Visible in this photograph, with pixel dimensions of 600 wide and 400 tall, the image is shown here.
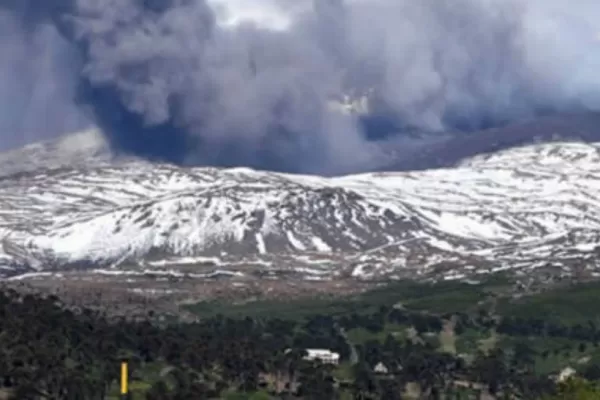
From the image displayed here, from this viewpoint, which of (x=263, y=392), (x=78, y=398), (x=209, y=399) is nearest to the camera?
(x=78, y=398)

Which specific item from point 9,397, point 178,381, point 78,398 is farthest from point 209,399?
point 9,397

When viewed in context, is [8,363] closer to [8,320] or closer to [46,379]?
[46,379]

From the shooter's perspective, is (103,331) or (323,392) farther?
(103,331)

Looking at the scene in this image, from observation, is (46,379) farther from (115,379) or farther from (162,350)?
(162,350)

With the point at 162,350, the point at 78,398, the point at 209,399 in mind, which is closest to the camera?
the point at 78,398

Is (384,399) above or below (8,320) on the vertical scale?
below

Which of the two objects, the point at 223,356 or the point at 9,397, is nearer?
the point at 9,397

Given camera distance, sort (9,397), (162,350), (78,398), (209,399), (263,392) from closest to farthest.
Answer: (9,397), (78,398), (209,399), (263,392), (162,350)

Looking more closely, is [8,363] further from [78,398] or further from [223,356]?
[223,356]

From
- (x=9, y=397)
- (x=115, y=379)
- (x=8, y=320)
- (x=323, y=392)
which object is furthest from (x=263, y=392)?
(x=9, y=397)
